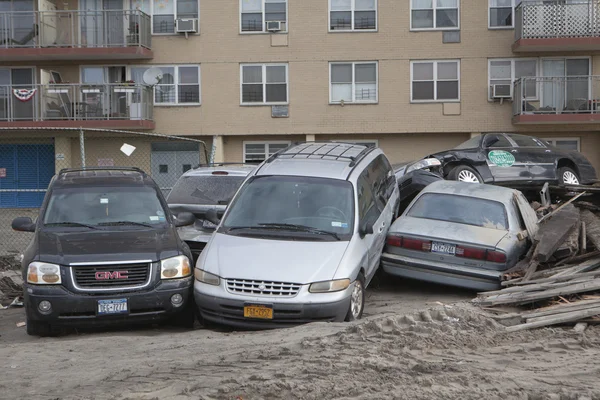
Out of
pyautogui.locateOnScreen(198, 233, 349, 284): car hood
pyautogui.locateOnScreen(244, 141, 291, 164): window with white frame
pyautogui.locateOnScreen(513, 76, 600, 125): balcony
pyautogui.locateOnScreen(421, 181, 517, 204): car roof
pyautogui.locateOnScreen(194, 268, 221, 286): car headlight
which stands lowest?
pyautogui.locateOnScreen(194, 268, 221, 286): car headlight

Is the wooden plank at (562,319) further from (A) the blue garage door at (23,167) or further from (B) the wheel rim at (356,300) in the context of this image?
(A) the blue garage door at (23,167)

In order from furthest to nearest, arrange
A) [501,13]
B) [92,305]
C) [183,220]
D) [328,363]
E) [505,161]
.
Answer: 1. [501,13]
2. [505,161]
3. [183,220]
4. [92,305]
5. [328,363]

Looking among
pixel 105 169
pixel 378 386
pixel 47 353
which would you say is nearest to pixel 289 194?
pixel 105 169

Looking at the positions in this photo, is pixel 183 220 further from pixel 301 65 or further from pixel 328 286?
pixel 301 65

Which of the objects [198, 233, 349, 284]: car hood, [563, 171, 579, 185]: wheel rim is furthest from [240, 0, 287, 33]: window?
[198, 233, 349, 284]: car hood

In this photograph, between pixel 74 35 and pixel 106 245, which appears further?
pixel 74 35

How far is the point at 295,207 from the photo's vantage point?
33.1ft

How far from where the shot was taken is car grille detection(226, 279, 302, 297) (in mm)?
8633

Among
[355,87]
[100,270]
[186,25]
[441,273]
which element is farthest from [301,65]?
[100,270]

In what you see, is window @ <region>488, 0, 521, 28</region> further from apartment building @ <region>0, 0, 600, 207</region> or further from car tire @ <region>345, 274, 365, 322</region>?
car tire @ <region>345, 274, 365, 322</region>

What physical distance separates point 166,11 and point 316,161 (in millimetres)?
19072

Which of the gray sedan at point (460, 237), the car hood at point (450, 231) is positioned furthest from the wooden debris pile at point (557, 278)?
the car hood at point (450, 231)

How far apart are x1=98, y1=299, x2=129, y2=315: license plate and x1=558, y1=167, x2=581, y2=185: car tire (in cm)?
1280

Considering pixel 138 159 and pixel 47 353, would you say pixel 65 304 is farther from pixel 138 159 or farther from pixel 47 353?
pixel 138 159
